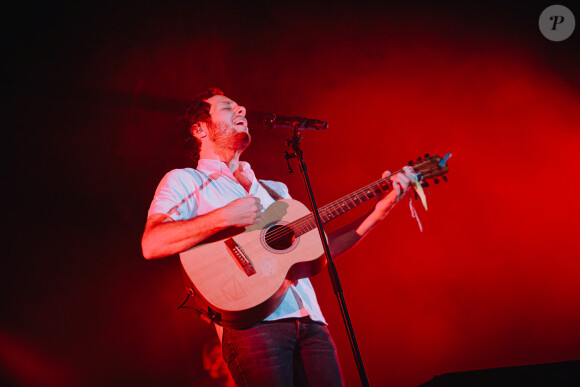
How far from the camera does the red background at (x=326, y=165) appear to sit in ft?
10.0

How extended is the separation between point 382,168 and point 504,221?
4.27 ft

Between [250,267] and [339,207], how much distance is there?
77 centimetres

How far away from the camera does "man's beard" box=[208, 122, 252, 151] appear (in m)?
2.92

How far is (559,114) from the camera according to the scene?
13.3ft

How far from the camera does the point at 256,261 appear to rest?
84.3 inches

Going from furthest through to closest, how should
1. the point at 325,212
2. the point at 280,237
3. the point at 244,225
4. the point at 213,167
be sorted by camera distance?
1. the point at 213,167
2. the point at 325,212
3. the point at 280,237
4. the point at 244,225

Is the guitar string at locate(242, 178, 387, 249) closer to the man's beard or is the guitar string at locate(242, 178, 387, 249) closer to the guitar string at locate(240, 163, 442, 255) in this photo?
the guitar string at locate(240, 163, 442, 255)

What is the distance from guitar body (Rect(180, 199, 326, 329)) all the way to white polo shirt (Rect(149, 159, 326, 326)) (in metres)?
0.11

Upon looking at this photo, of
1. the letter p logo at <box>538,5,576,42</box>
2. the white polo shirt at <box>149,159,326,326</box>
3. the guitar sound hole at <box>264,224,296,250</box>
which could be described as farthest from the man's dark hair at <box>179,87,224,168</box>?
the letter p logo at <box>538,5,576,42</box>

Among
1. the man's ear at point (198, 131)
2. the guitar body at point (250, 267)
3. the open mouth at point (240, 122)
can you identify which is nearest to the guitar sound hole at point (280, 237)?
the guitar body at point (250, 267)

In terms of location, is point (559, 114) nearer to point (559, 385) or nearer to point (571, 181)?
point (571, 181)

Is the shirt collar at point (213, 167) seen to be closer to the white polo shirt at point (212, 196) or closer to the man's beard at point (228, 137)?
the white polo shirt at point (212, 196)

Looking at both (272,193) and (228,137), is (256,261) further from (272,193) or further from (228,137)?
(228,137)

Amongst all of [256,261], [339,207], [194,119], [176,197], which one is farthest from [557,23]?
[176,197]
